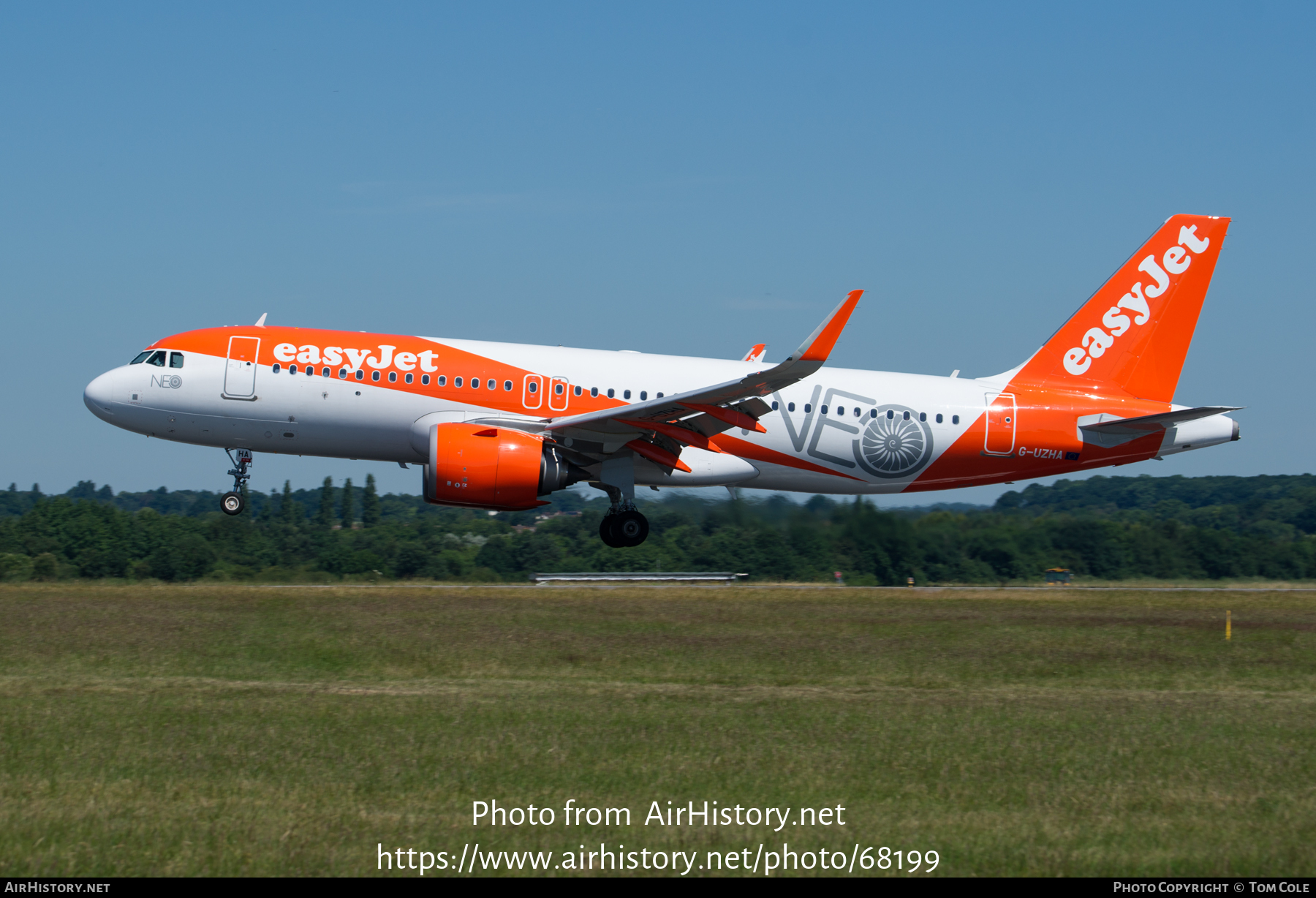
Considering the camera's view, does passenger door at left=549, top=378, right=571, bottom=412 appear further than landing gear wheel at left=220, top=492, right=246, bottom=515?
No

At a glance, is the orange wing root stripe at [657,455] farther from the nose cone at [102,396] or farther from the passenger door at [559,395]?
the nose cone at [102,396]

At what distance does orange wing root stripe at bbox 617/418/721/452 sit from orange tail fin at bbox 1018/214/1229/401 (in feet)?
25.4

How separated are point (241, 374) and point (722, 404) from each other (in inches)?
365

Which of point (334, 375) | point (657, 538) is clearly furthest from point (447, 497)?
point (657, 538)

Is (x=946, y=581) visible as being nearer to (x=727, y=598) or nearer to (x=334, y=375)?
(x=727, y=598)

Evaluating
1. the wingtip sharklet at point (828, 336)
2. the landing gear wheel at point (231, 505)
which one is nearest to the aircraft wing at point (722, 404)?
the wingtip sharklet at point (828, 336)

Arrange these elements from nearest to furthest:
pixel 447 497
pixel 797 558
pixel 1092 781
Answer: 1. pixel 1092 781
2. pixel 447 497
3. pixel 797 558

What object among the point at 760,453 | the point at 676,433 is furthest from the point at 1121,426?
the point at 676,433

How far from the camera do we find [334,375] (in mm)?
22859

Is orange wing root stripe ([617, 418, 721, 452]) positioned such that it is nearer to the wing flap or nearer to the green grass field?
the green grass field

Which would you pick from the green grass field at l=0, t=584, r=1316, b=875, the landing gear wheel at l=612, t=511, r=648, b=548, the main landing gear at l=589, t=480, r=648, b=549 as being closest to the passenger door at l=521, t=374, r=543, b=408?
the main landing gear at l=589, t=480, r=648, b=549

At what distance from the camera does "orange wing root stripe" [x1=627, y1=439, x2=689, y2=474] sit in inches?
915

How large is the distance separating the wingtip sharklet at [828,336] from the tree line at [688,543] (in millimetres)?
6643

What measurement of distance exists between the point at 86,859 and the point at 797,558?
72.9 ft
